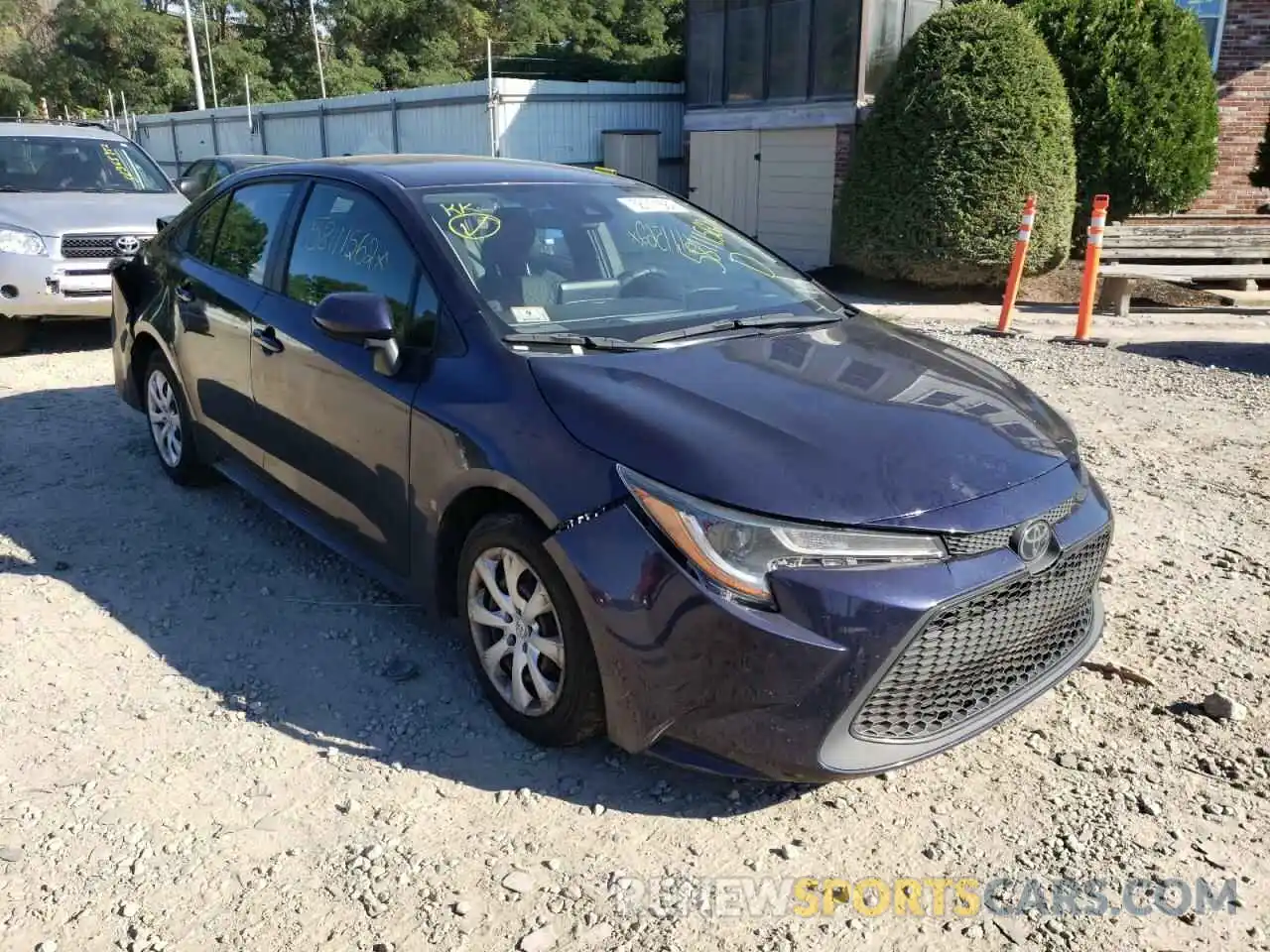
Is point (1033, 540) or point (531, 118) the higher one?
point (531, 118)

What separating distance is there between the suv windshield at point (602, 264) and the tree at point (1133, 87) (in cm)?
1016

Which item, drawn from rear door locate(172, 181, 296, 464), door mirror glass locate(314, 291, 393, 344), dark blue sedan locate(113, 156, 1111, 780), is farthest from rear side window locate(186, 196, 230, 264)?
door mirror glass locate(314, 291, 393, 344)

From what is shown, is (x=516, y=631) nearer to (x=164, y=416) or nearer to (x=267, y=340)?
(x=267, y=340)

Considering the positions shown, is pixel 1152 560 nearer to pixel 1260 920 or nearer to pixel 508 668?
pixel 1260 920

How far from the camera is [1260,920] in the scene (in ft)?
8.14

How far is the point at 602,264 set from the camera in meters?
3.66

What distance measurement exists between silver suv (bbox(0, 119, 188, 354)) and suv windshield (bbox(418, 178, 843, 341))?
17.9 ft

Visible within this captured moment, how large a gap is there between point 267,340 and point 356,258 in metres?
0.57

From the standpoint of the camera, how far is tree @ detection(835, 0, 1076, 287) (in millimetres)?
11344

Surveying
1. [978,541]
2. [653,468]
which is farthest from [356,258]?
[978,541]

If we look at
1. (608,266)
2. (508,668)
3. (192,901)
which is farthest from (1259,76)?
(192,901)

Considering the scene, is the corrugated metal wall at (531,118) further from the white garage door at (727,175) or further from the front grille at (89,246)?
the front grille at (89,246)

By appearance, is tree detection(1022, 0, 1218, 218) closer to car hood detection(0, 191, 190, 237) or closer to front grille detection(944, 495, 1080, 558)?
car hood detection(0, 191, 190, 237)

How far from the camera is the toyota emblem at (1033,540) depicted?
2645 mm
